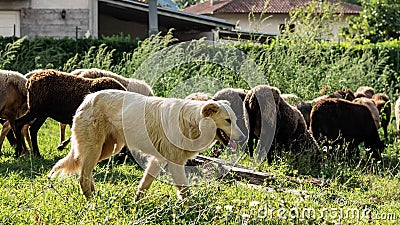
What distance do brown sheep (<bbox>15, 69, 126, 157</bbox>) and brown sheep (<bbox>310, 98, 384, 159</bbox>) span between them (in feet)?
10.8

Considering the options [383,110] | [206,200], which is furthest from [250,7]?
[206,200]

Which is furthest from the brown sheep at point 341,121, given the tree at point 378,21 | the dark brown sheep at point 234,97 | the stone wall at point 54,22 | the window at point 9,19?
the tree at point 378,21

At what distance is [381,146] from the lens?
35.0ft

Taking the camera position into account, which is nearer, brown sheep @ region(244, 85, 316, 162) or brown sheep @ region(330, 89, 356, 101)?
brown sheep @ region(244, 85, 316, 162)

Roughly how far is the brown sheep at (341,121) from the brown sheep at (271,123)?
0.64 meters

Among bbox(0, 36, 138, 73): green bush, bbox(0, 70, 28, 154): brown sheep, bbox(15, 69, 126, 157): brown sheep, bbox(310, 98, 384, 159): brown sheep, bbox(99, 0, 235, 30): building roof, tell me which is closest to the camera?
bbox(15, 69, 126, 157): brown sheep

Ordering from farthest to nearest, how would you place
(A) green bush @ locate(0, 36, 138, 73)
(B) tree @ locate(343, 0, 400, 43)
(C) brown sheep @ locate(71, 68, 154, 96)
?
Result: (B) tree @ locate(343, 0, 400, 43) < (A) green bush @ locate(0, 36, 138, 73) < (C) brown sheep @ locate(71, 68, 154, 96)

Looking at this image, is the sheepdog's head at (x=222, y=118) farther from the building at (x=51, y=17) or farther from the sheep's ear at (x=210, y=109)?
the building at (x=51, y=17)

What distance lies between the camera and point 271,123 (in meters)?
9.40

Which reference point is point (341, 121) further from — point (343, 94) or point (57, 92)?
point (57, 92)

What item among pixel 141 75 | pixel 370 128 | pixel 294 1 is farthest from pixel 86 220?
pixel 294 1

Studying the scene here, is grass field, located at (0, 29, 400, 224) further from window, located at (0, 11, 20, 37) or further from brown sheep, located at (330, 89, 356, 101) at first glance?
window, located at (0, 11, 20, 37)

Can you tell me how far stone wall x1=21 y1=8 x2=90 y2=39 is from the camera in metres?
20.2

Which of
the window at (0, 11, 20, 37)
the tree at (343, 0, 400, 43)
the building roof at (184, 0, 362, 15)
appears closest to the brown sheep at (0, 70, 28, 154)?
the window at (0, 11, 20, 37)
